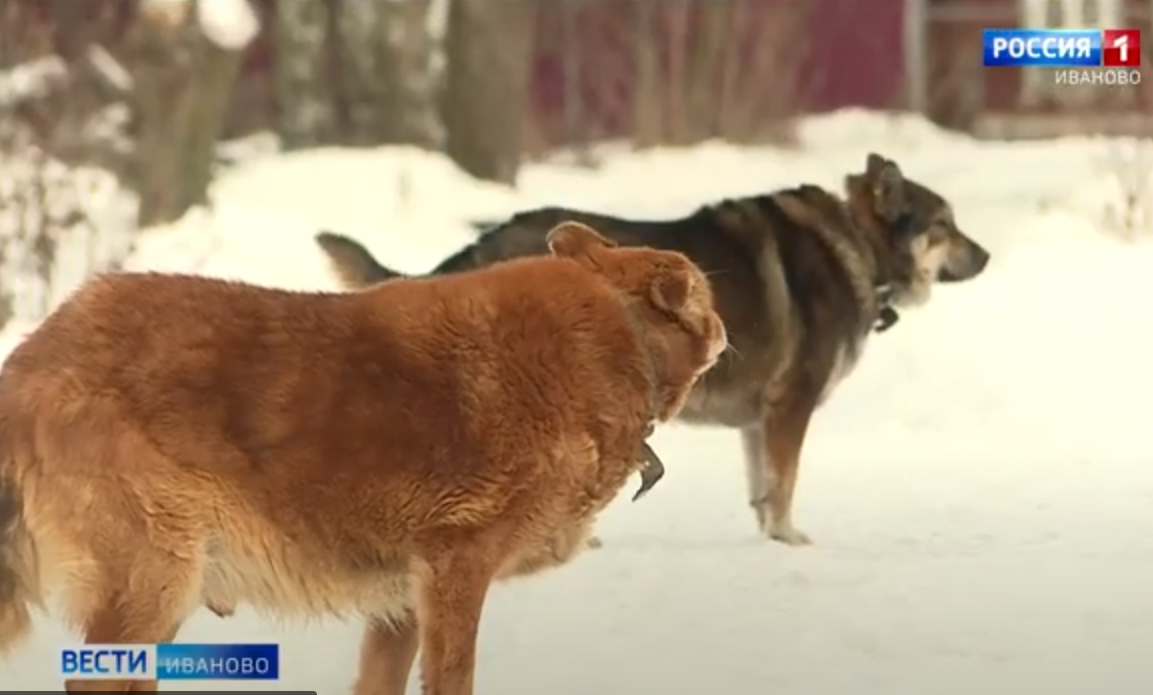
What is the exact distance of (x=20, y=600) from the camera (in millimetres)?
1764

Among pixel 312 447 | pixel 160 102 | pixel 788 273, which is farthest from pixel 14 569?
pixel 788 273

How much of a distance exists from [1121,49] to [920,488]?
2.28ft

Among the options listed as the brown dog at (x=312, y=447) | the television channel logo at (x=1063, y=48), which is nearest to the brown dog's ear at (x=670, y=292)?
the brown dog at (x=312, y=447)

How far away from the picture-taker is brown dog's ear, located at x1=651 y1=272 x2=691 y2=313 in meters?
1.83

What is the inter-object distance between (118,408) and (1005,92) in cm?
129

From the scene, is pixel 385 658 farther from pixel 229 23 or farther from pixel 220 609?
pixel 229 23

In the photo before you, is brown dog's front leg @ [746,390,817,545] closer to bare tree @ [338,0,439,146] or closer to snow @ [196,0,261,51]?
bare tree @ [338,0,439,146]

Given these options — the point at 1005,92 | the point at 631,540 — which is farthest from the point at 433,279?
the point at 1005,92

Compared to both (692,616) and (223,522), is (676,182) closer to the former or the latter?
(692,616)

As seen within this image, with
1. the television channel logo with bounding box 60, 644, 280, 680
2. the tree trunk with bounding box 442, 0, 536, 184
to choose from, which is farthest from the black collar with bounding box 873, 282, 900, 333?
the television channel logo with bounding box 60, 644, 280, 680

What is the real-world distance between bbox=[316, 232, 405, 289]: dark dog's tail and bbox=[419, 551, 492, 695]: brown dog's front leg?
45 cm

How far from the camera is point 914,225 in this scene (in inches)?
86.7

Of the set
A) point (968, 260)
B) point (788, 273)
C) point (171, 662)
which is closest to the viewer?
point (171, 662)

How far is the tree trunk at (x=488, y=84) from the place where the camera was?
6.84ft
